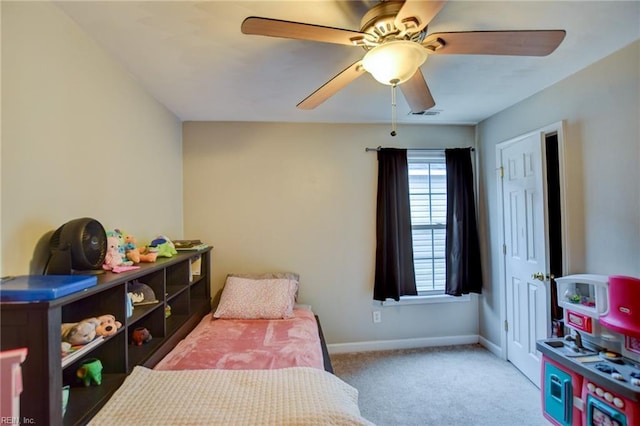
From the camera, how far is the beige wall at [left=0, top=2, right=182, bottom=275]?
119 cm

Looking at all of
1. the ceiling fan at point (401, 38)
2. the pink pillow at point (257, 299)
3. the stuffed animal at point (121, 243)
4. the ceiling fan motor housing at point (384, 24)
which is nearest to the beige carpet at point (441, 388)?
the pink pillow at point (257, 299)

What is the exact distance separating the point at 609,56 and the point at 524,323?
6.91ft

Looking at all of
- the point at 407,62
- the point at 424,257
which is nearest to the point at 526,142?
the point at 424,257

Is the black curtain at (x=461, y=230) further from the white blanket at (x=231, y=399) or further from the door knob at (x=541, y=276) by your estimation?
the white blanket at (x=231, y=399)

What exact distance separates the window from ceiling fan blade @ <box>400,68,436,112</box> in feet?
4.77

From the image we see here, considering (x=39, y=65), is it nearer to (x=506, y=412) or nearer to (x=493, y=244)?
(x=506, y=412)

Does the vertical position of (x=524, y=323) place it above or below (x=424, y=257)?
below

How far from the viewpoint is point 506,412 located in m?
2.13

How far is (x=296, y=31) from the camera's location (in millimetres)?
1181

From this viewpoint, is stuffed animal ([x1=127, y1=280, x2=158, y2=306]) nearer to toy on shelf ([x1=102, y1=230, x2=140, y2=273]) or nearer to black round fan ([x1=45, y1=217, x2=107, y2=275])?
toy on shelf ([x1=102, y1=230, x2=140, y2=273])

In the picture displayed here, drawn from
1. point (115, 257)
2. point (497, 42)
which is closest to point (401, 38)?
point (497, 42)

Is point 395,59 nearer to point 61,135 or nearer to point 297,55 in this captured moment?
point 297,55

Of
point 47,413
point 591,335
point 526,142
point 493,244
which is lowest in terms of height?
point 591,335

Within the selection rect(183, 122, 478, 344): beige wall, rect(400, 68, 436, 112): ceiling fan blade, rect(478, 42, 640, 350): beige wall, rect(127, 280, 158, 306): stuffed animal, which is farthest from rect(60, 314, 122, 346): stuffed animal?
rect(478, 42, 640, 350): beige wall
